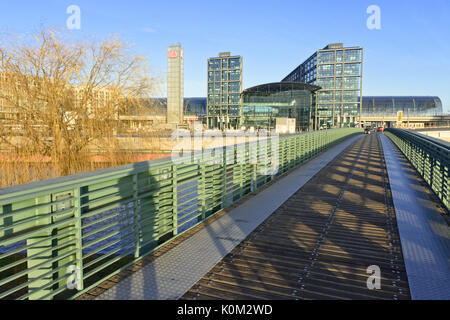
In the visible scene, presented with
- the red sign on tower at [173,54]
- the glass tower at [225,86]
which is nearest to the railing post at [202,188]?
the red sign on tower at [173,54]

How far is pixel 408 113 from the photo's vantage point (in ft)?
406

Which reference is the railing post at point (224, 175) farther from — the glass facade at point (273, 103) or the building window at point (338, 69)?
the building window at point (338, 69)

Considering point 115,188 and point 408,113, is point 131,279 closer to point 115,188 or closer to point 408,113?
point 115,188

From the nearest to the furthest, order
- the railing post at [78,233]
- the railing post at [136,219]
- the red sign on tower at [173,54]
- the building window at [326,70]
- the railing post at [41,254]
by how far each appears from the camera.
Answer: the railing post at [41,254] → the railing post at [78,233] → the railing post at [136,219] → the red sign on tower at [173,54] → the building window at [326,70]

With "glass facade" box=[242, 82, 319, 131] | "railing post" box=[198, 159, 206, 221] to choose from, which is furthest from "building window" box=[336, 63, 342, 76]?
"railing post" box=[198, 159, 206, 221]

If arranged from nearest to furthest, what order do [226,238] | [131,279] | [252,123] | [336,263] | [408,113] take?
[131,279] < [336,263] < [226,238] < [252,123] < [408,113]

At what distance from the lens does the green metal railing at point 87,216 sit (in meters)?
2.82

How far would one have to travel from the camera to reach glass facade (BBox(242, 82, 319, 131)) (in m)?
73.1

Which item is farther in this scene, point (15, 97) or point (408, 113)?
point (408, 113)

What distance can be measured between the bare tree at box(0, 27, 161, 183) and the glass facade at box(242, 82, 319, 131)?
64868mm

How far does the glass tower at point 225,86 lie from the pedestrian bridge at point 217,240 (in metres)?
90.5
